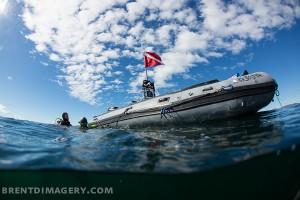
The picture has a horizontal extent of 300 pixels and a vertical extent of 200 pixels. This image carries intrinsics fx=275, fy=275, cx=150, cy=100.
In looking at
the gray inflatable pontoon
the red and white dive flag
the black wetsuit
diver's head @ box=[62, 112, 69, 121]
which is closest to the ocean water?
the gray inflatable pontoon

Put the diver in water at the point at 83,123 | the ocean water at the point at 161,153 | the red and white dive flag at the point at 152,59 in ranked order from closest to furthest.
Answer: the ocean water at the point at 161,153 → the diver in water at the point at 83,123 → the red and white dive flag at the point at 152,59

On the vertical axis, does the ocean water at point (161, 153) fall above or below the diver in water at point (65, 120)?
below

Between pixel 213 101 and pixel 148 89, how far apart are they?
842 centimetres

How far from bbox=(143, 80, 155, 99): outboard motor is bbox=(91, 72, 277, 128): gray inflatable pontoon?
4.58m

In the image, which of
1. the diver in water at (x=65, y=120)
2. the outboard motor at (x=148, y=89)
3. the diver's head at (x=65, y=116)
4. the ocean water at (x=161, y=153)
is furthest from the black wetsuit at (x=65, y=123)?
the ocean water at (x=161, y=153)

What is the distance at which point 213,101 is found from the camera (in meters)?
16.1

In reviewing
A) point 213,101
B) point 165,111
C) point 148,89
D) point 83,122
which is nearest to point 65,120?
point 83,122

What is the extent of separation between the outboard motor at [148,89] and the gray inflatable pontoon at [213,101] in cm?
458

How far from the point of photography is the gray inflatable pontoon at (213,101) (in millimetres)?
15711

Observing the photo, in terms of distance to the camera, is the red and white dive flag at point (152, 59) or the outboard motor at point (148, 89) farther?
the outboard motor at point (148, 89)

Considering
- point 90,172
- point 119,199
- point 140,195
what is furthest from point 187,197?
point 90,172

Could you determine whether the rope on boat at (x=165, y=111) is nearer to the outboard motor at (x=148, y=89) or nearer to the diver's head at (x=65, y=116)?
the outboard motor at (x=148, y=89)

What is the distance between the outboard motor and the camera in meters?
23.4

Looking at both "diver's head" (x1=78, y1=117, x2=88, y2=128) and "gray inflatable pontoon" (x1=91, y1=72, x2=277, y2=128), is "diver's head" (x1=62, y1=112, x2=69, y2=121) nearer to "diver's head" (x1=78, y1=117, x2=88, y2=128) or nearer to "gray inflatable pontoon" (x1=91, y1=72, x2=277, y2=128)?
"diver's head" (x1=78, y1=117, x2=88, y2=128)
